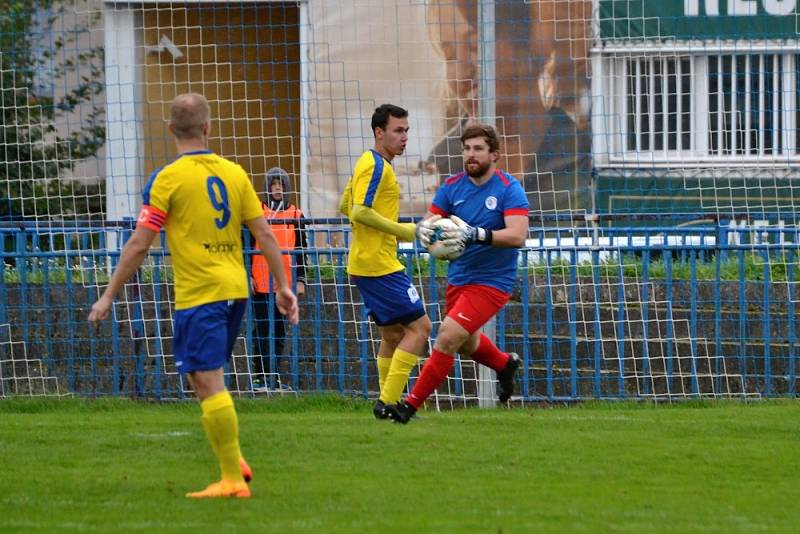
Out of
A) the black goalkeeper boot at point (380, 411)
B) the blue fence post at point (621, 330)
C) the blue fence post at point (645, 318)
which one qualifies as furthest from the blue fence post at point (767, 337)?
the black goalkeeper boot at point (380, 411)

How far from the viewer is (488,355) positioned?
10.3 metres

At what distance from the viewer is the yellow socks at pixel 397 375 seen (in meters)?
9.91

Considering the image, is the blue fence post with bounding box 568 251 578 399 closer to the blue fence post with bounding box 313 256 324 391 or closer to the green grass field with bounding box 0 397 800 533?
the green grass field with bounding box 0 397 800 533

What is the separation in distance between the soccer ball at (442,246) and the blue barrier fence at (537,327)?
10.1ft

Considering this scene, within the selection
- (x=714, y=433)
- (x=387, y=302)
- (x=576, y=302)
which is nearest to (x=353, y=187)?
(x=387, y=302)

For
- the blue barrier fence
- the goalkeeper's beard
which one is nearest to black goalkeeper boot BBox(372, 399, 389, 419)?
the goalkeeper's beard

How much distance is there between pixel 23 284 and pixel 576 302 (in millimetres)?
4646

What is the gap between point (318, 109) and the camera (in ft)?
45.3

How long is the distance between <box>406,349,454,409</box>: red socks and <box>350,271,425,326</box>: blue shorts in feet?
1.46

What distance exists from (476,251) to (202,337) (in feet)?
10.7

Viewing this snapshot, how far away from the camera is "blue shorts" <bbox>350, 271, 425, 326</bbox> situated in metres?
9.94

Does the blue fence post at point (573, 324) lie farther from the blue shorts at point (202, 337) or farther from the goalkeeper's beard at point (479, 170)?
the blue shorts at point (202, 337)

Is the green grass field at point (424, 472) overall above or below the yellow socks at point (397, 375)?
below

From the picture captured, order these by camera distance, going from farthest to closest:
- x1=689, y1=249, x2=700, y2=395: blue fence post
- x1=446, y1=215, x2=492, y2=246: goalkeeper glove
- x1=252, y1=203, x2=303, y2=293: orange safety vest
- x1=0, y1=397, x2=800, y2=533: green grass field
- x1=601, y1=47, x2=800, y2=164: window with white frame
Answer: x1=601, y1=47, x2=800, y2=164: window with white frame < x1=252, y1=203, x2=303, y2=293: orange safety vest < x1=689, y1=249, x2=700, y2=395: blue fence post < x1=446, y1=215, x2=492, y2=246: goalkeeper glove < x1=0, y1=397, x2=800, y2=533: green grass field
